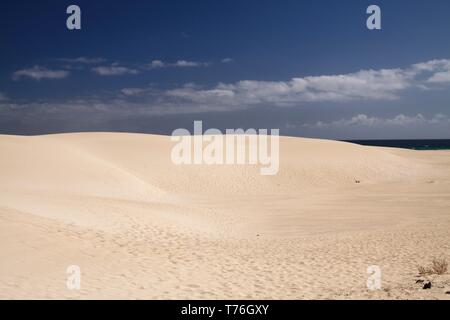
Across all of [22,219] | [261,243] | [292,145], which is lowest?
[261,243]

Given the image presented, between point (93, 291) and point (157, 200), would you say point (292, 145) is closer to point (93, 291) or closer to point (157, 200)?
point (157, 200)

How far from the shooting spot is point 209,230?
45.4 feet

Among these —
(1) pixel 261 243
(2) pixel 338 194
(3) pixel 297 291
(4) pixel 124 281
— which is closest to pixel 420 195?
(2) pixel 338 194

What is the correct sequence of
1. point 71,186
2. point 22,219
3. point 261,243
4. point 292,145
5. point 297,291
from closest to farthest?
point 297,291 → point 22,219 → point 261,243 → point 71,186 → point 292,145

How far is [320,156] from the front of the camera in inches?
1276

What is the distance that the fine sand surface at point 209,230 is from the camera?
759 cm

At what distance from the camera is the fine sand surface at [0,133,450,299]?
24.9ft

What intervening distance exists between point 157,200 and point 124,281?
1197 centimetres
